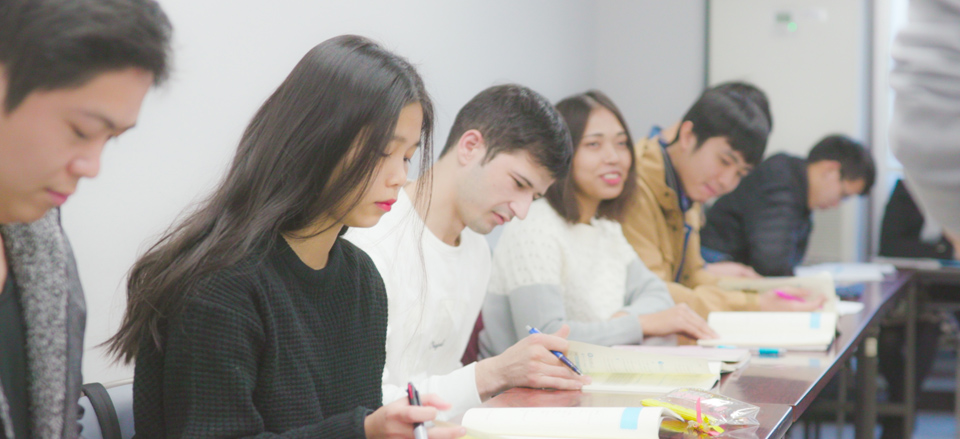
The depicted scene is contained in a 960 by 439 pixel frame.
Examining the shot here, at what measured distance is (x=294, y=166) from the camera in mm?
1123

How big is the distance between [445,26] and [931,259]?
264 centimetres

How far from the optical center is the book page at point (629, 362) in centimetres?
150

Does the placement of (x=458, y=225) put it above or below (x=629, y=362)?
above

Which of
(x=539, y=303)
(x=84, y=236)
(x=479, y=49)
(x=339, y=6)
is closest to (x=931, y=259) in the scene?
(x=479, y=49)

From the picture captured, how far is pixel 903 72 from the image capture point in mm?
639

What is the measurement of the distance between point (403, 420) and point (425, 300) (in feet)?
2.28

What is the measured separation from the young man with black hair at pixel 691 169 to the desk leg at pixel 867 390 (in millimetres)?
537

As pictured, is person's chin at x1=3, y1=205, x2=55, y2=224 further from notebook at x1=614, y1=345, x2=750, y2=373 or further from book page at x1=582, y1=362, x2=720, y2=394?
notebook at x1=614, y1=345, x2=750, y2=373

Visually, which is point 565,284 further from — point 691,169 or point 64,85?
point 64,85

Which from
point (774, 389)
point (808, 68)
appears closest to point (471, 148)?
point (774, 389)

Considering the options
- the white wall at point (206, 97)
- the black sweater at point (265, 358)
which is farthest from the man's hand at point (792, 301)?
the black sweater at point (265, 358)

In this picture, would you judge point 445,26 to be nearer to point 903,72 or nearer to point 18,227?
point 18,227

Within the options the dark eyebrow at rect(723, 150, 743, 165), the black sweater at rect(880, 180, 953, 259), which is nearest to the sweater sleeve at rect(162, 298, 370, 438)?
the dark eyebrow at rect(723, 150, 743, 165)

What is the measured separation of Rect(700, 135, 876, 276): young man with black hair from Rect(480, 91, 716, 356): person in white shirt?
1.06m
